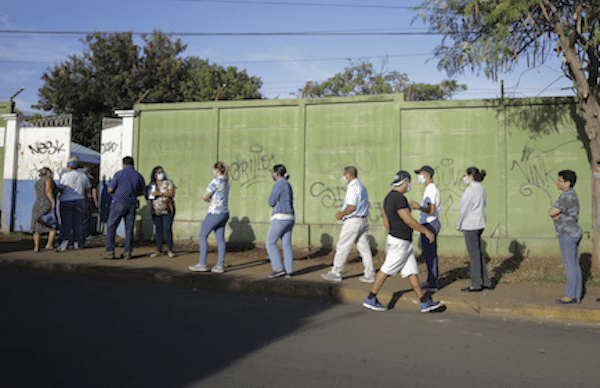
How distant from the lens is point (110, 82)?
2517 cm

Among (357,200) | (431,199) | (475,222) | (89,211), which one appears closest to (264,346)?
(357,200)

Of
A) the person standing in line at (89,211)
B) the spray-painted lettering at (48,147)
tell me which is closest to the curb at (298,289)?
the person standing in line at (89,211)

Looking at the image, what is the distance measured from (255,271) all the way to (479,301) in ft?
11.4

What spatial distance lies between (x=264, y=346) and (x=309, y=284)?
2.49 m

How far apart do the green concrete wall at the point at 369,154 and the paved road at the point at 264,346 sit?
14.2ft

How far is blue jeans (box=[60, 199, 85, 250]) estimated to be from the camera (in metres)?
9.17

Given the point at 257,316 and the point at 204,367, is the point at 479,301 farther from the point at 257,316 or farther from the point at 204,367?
the point at 204,367

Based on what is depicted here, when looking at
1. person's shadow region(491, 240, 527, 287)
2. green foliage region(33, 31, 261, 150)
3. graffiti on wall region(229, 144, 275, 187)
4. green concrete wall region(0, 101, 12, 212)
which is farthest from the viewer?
green foliage region(33, 31, 261, 150)

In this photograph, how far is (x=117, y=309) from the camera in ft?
A: 17.0

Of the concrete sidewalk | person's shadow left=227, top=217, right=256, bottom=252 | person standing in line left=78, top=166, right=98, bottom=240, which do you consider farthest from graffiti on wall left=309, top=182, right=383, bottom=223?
person standing in line left=78, top=166, right=98, bottom=240

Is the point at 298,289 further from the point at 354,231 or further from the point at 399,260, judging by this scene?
the point at 399,260

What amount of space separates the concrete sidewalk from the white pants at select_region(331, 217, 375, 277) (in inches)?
10.8

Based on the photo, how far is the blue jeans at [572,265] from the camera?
5688 mm

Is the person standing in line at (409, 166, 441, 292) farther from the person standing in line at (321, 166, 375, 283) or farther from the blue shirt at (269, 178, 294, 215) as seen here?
the blue shirt at (269, 178, 294, 215)
